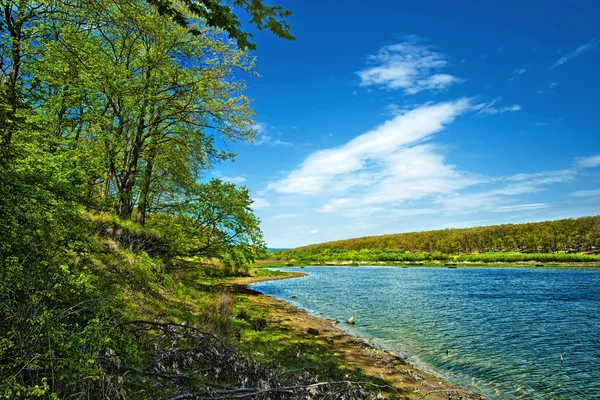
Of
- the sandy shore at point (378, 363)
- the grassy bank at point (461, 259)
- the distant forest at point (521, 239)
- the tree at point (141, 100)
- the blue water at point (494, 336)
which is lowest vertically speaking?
the grassy bank at point (461, 259)

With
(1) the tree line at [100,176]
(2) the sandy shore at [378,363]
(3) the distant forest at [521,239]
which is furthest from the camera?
(3) the distant forest at [521,239]

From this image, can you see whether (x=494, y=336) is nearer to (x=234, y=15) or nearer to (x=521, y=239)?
(x=234, y=15)

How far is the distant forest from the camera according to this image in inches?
5507

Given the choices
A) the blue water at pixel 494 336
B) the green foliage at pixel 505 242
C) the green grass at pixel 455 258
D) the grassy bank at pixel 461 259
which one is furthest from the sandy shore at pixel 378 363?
the green foliage at pixel 505 242

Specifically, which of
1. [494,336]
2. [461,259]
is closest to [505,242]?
[461,259]

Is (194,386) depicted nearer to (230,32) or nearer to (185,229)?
(230,32)

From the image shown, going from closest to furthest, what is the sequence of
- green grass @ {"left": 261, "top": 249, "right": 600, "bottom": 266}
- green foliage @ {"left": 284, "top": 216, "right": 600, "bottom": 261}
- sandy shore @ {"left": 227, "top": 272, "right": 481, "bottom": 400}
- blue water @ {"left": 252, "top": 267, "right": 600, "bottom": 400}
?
sandy shore @ {"left": 227, "top": 272, "right": 481, "bottom": 400}
blue water @ {"left": 252, "top": 267, "right": 600, "bottom": 400}
green grass @ {"left": 261, "top": 249, "right": 600, "bottom": 266}
green foliage @ {"left": 284, "top": 216, "right": 600, "bottom": 261}

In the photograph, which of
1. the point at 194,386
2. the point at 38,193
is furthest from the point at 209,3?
the point at 194,386

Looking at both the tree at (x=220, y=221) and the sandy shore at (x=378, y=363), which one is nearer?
the sandy shore at (x=378, y=363)

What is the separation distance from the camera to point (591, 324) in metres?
20.5

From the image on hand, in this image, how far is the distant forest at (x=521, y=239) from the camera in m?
140

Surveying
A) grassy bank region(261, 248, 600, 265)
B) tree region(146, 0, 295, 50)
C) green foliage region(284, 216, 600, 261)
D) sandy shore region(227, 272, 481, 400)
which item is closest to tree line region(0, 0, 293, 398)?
tree region(146, 0, 295, 50)

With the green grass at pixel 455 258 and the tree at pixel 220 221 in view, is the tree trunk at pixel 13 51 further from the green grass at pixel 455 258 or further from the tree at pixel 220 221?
the green grass at pixel 455 258

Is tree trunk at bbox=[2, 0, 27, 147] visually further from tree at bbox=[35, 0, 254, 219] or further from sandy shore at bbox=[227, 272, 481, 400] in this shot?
sandy shore at bbox=[227, 272, 481, 400]
